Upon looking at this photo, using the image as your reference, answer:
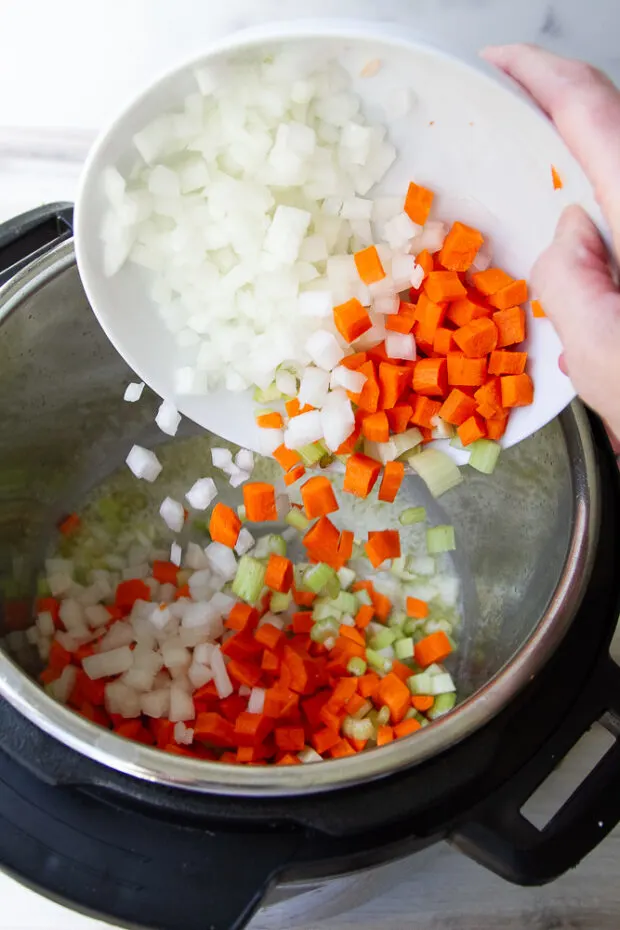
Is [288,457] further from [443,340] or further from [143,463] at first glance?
[143,463]

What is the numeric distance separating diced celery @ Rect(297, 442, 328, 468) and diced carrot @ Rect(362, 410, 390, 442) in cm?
7

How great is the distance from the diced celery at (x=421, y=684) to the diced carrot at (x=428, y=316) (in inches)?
17.7

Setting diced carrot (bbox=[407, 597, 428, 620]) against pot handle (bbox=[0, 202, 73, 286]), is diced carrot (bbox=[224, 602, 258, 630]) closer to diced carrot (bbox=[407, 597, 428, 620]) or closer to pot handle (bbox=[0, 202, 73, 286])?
diced carrot (bbox=[407, 597, 428, 620])

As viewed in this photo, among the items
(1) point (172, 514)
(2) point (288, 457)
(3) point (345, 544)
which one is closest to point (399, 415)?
(2) point (288, 457)

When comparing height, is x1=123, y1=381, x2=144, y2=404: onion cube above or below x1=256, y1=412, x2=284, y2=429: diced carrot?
below

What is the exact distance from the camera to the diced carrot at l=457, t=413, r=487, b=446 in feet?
2.54

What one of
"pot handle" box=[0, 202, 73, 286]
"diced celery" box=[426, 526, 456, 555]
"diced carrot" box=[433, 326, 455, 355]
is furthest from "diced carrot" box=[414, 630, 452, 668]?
"pot handle" box=[0, 202, 73, 286]

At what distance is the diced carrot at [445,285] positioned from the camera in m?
0.73

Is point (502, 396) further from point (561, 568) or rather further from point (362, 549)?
point (362, 549)

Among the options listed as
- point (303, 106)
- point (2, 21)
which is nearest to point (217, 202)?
point (303, 106)

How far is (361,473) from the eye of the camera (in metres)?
0.81

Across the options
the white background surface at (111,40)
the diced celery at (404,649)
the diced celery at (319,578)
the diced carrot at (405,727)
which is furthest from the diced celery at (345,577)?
the white background surface at (111,40)

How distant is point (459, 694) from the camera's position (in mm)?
1017

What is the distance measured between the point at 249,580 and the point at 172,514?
172 millimetres
